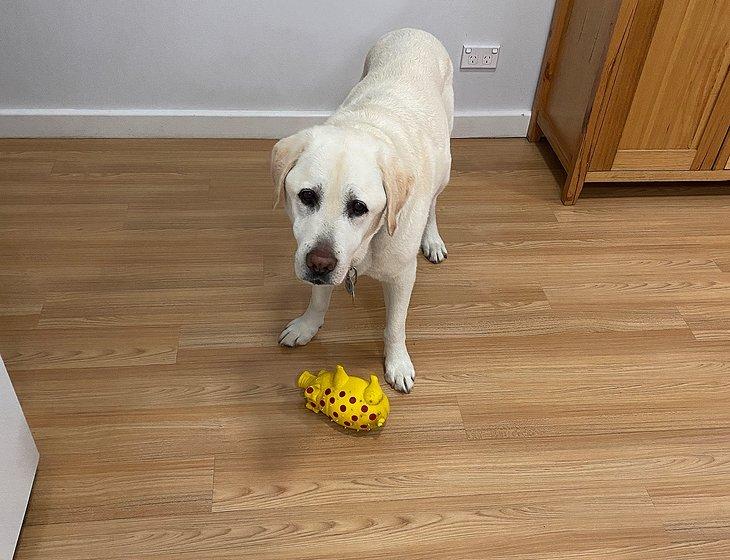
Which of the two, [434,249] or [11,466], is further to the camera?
[434,249]

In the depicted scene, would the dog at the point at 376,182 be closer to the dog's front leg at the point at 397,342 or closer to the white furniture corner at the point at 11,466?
the dog's front leg at the point at 397,342

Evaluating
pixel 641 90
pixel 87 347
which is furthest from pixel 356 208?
pixel 641 90

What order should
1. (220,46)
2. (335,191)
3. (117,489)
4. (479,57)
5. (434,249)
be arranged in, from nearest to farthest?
(335,191)
(117,489)
(434,249)
(220,46)
(479,57)

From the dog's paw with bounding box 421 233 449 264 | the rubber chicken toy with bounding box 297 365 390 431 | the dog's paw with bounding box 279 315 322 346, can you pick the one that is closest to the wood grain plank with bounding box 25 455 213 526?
the rubber chicken toy with bounding box 297 365 390 431

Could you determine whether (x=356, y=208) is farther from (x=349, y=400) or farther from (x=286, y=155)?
(x=349, y=400)

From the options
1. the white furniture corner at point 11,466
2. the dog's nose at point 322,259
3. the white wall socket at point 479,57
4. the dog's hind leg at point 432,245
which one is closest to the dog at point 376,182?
the dog's nose at point 322,259

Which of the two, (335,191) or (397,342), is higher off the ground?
(335,191)

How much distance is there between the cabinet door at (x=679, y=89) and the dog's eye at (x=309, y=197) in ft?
5.34

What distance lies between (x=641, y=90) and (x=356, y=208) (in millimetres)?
1596

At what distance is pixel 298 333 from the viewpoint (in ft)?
6.01

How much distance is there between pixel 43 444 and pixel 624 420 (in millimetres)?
1632

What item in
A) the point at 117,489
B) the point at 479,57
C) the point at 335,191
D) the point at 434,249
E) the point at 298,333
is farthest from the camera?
the point at 479,57

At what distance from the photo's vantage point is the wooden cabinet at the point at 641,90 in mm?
2121

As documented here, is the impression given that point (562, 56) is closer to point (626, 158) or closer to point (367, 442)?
point (626, 158)
